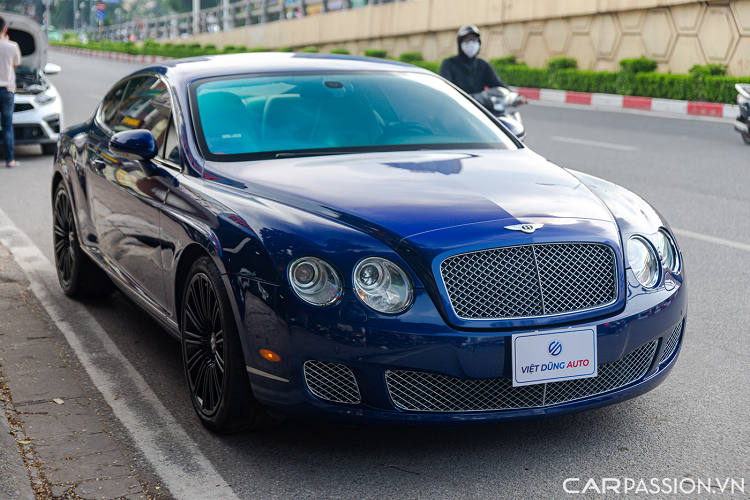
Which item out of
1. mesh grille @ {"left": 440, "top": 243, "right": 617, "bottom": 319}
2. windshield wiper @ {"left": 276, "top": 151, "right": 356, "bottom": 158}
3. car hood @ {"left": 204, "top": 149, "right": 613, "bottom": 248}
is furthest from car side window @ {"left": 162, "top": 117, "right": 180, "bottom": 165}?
mesh grille @ {"left": 440, "top": 243, "right": 617, "bottom": 319}

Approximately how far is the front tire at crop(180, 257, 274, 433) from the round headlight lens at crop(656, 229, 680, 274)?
1.62m

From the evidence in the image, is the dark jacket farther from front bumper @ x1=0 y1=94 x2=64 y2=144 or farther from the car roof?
front bumper @ x1=0 y1=94 x2=64 y2=144

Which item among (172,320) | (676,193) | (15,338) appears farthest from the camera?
(676,193)

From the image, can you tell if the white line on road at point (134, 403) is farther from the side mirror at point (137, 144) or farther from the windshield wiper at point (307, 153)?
the windshield wiper at point (307, 153)

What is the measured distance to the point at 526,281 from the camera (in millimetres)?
3189

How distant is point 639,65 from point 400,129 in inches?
707

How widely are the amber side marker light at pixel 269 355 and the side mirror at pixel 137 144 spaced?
1.45 m

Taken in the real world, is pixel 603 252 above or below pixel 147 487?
above

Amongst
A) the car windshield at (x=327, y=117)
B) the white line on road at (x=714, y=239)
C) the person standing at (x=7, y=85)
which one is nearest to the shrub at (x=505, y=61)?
the person standing at (x=7, y=85)

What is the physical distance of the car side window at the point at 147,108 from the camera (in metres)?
4.56

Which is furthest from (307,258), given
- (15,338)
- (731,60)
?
(731,60)

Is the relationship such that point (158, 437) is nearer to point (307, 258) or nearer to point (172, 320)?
point (172, 320)

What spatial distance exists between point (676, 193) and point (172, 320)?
6414 mm

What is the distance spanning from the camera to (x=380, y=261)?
3.15 m
